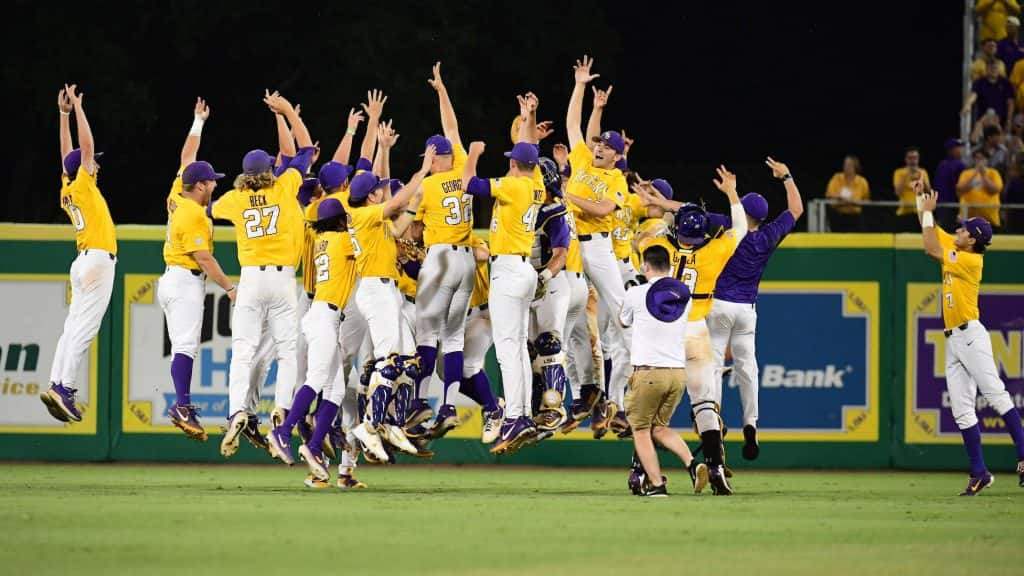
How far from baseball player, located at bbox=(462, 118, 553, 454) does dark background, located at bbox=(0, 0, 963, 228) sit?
22.9ft

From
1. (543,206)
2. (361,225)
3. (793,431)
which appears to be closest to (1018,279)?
(793,431)

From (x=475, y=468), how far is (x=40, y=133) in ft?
35.3

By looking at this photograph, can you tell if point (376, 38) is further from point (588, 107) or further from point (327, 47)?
point (588, 107)

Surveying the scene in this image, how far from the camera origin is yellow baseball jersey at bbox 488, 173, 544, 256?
1577 cm

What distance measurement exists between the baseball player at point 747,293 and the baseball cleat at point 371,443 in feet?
10.4

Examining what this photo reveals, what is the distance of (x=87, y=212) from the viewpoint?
17.0 m

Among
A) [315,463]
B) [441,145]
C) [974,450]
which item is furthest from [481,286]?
[974,450]

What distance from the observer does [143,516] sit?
12.8 m

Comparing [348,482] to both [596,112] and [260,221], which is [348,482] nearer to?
[260,221]

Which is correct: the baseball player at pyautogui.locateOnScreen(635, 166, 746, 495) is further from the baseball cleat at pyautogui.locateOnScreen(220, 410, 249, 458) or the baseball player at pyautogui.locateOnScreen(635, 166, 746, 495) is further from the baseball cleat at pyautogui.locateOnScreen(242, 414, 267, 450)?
the baseball cleat at pyautogui.locateOnScreen(242, 414, 267, 450)

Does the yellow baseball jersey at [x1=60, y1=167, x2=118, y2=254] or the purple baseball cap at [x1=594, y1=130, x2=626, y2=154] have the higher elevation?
the purple baseball cap at [x1=594, y1=130, x2=626, y2=154]

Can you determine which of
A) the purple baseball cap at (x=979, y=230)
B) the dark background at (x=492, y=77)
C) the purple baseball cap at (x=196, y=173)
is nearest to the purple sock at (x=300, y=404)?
the purple baseball cap at (x=196, y=173)

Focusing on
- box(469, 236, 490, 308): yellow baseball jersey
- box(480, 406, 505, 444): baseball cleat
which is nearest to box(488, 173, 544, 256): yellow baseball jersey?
box(469, 236, 490, 308): yellow baseball jersey

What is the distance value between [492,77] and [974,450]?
1527cm
